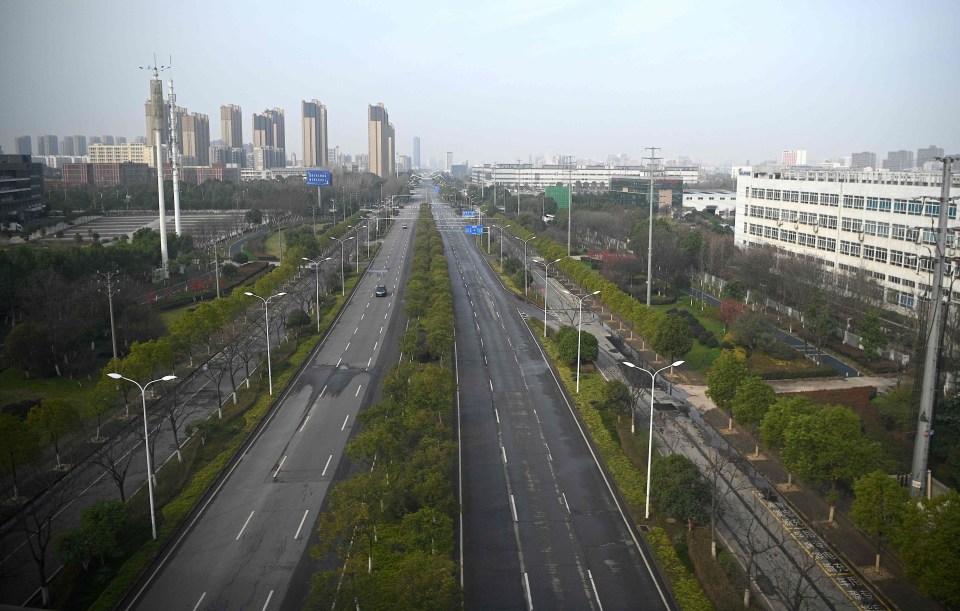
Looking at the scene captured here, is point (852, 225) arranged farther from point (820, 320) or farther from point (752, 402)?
point (752, 402)

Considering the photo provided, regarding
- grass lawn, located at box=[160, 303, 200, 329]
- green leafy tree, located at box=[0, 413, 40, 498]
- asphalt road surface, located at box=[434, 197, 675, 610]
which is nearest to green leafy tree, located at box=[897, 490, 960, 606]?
asphalt road surface, located at box=[434, 197, 675, 610]

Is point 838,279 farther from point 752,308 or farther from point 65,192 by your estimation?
point 65,192

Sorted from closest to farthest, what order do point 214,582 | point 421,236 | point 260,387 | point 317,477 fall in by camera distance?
1. point 214,582
2. point 317,477
3. point 260,387
4. point 421,236

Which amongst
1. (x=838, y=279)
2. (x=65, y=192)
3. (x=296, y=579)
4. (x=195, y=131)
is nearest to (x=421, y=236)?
(x=838, y=279)

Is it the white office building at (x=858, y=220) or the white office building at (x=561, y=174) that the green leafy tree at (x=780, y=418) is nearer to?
the white office building at (x=858, y=220)

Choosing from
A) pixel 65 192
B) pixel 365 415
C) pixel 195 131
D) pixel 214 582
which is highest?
pixel 195 131

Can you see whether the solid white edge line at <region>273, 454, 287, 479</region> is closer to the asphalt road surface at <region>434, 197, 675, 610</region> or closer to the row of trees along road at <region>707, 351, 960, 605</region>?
the asphalt road surface at <region>434, 197, 675, 610</region>
